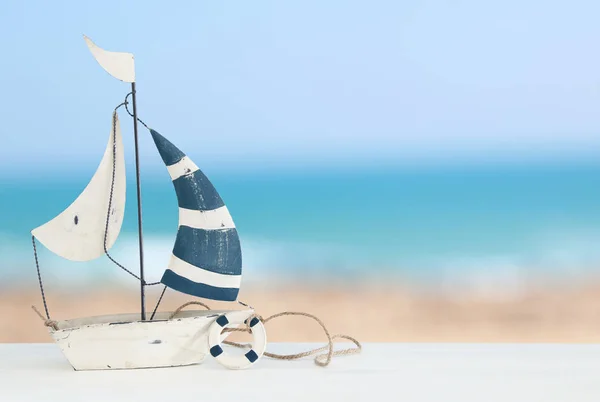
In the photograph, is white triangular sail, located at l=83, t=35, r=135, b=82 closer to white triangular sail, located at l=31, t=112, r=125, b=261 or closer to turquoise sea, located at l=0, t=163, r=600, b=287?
white triangular sail, located at l=31, t=112, r=125, b=261

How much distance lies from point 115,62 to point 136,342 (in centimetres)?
38

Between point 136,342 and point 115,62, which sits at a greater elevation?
point 115,62

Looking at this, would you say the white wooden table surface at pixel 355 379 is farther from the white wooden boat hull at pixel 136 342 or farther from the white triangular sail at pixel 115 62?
the white triangular sail at pixel 115 62

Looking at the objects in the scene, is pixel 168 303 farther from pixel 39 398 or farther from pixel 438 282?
pixel 39 398

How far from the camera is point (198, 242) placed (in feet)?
3.82

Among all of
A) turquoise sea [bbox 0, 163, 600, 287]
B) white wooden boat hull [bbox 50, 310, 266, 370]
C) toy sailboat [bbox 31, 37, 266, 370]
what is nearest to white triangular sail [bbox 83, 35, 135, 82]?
toy sailboat [bbox 31, 37, 266, 370]

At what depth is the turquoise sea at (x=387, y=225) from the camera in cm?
176

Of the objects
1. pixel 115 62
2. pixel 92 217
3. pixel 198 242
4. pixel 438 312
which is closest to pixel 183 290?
pixel 198 242

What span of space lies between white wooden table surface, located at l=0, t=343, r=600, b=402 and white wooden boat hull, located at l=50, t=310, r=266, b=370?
16mm

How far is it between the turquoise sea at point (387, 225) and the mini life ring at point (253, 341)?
0.57 metres

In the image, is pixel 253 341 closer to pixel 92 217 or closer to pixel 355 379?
pixel 355 379

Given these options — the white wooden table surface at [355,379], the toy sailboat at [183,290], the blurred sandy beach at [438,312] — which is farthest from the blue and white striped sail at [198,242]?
the blurred sandy beach at [438,312]

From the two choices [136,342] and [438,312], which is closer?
[136,342]

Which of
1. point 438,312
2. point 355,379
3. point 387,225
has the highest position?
point 387,225
